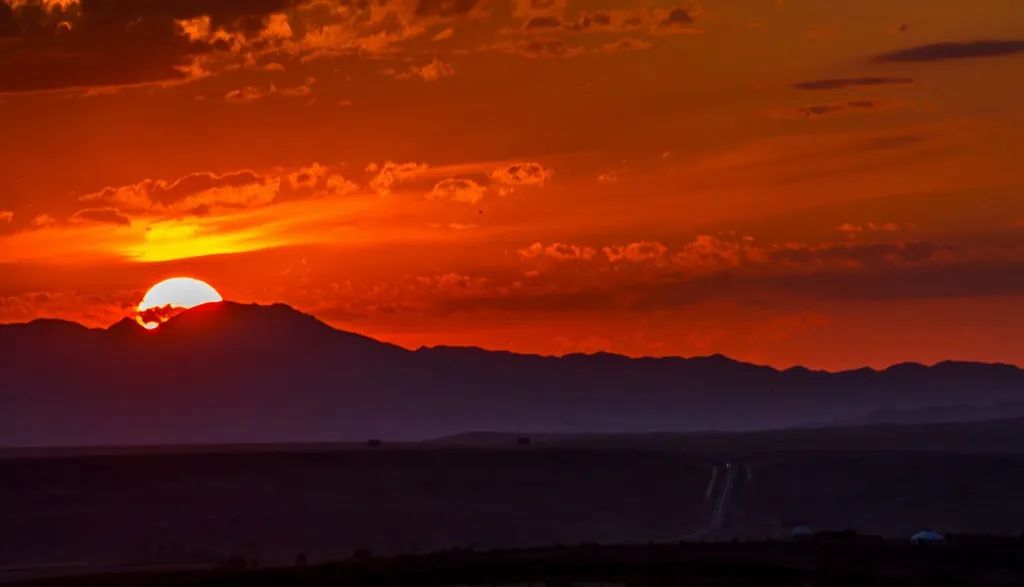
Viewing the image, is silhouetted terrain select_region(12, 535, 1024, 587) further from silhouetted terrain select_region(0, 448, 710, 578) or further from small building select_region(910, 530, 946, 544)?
silhouetted terrain select_region(0, 448, 710, 578)

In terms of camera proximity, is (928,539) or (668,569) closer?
(668,569)

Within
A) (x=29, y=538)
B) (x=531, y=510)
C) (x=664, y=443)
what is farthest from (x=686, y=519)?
(x=664, y=443)

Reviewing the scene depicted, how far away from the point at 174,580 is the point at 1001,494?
66558 millimetres

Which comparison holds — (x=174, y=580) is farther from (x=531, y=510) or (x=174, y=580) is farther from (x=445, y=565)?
(x=531, y=510)

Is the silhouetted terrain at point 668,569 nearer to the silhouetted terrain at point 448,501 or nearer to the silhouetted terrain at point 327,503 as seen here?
the silhouetted terrain at point 448,501

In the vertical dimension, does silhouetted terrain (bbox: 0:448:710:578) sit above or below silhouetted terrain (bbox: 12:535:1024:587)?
above

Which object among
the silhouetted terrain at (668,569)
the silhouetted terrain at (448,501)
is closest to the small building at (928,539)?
the silhouetted terrain at (668,569)

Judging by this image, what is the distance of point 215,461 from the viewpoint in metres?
123

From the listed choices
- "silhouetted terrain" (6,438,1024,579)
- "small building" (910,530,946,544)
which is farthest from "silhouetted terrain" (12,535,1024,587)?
"silhouetted terrain" (6,438,1024,579)

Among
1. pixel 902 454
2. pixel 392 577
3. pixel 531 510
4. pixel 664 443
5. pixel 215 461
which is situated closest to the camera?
pixel 392 577

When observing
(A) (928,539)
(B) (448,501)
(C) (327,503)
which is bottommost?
(A) (928,539)

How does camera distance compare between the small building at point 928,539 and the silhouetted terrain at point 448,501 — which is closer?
the small building at point 928,539

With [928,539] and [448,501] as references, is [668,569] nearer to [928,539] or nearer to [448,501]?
[928,539]

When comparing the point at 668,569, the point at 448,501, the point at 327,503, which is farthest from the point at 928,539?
A: the point at 327,503
